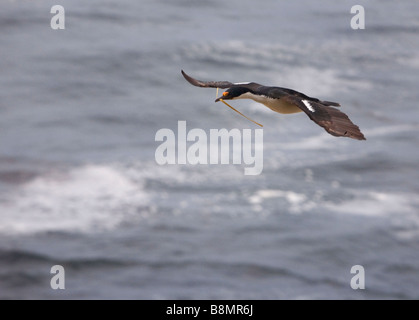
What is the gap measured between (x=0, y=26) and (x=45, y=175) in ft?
83.6

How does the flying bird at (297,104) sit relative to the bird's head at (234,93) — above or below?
below

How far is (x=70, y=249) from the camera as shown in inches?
2680

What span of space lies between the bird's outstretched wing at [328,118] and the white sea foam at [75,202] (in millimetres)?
56491

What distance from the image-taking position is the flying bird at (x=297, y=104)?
48.0 ft

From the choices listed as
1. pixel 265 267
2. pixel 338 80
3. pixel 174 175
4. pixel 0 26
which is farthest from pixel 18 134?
pixel 338 80

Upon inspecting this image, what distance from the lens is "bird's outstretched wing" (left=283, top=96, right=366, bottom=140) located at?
14297 millimetres
